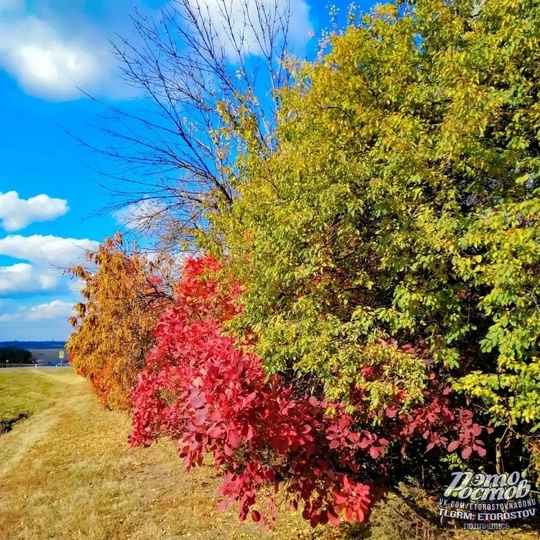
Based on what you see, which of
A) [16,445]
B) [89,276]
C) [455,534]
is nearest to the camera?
[455,534]

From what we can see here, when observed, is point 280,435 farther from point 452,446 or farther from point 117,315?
point 117,315

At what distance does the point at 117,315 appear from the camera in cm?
1623

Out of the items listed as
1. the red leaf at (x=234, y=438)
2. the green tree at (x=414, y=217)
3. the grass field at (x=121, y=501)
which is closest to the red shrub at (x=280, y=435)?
the red leaf at (x=234, y=438)

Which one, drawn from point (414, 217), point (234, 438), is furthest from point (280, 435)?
point (414, 217)

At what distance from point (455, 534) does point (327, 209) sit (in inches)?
161

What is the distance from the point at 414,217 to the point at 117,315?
46.0 feet

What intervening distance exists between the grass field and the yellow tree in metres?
2.22

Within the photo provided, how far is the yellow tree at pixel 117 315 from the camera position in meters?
14.9

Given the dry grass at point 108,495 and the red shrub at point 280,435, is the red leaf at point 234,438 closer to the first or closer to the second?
the red shrub at point 280,435

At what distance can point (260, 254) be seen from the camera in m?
4.87

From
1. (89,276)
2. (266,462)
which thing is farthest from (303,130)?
(89,276)

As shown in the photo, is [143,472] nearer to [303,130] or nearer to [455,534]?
[455,534]

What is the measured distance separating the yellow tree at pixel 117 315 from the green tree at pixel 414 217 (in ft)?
29.1

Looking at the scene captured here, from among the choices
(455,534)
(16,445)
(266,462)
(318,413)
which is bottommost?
(16,445)
